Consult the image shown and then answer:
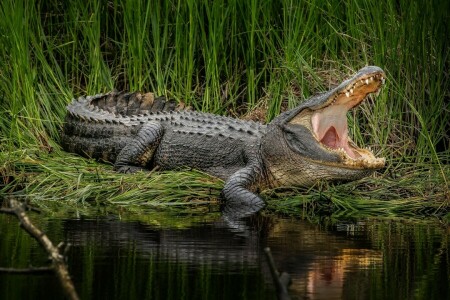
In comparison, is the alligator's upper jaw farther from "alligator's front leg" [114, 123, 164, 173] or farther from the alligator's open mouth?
"alligator's front leg" [114, 123, 164, 173]

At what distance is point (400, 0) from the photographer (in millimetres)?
9805

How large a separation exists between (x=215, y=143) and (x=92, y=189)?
1332mm

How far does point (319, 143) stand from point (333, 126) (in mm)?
223

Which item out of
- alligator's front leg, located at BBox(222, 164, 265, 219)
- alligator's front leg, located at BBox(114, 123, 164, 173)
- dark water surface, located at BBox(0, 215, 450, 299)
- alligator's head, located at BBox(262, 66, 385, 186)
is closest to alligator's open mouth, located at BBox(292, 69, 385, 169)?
alligator's head, located at BBox(262, 66, 385, 186)

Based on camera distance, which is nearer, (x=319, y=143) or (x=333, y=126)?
(x=319, y=143)

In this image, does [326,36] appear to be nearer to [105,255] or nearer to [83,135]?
[83,135]

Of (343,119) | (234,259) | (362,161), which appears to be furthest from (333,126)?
(234,259)

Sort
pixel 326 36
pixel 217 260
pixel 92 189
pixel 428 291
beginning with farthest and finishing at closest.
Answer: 1. pixel 326 36
2. pixel 92 189
3. pixel 217 260
4. pixel 428 291

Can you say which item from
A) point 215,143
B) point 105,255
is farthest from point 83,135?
point 105,255

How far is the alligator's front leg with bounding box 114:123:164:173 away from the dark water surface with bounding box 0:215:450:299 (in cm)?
241

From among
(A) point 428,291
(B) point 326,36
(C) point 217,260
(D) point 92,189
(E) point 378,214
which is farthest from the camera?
(B) point 326,36

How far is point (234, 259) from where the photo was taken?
5.83 meters

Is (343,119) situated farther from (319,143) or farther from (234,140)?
(234,140)

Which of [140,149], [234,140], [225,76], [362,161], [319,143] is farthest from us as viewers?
[225,76]
